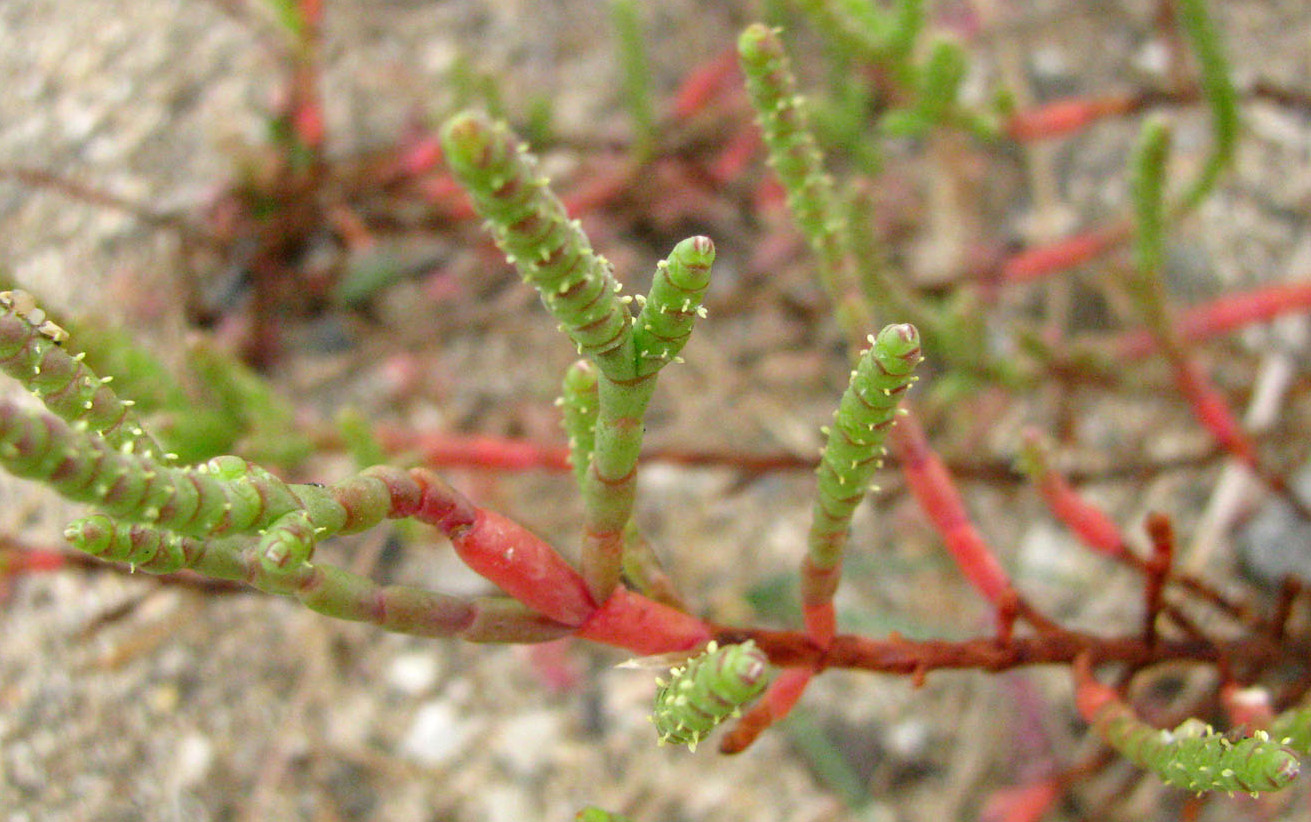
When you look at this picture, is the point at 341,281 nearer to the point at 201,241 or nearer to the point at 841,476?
the point at 201,241

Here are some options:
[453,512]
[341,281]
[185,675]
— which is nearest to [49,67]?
[341,281]

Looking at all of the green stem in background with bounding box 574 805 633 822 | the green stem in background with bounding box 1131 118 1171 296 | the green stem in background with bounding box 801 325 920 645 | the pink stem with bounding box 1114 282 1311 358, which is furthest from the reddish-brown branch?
the pink stem with bounding box 1114 282 1311 358

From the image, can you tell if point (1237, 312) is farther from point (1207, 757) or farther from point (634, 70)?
point (1207, 757)

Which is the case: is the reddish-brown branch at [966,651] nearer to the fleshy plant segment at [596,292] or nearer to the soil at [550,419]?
the fleshy plant segment at [596,292]

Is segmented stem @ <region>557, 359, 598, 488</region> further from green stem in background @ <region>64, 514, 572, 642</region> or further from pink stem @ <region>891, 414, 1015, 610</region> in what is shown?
pink stem @ <region>891, 414, 1015, 610</region>

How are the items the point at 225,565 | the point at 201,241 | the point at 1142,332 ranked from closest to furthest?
the point at 225,565
the point at 1142,332
the point at 201,241

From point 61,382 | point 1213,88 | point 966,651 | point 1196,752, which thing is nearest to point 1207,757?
point 1196,752
